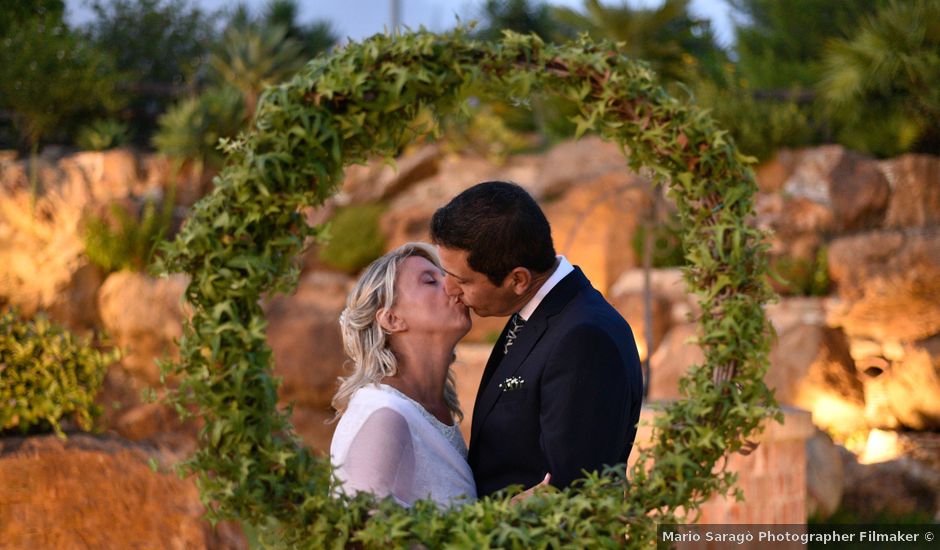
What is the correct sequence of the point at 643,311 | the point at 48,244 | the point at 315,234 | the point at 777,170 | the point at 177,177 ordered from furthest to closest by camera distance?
the point at 177,177, the point at 48,244, the point at 777,170, the point at 643,311, the point at 315,234

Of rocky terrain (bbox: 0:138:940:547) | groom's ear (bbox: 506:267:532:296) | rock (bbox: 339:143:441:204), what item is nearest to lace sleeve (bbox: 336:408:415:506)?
groom's ear (bbox: 506:267:532:296)

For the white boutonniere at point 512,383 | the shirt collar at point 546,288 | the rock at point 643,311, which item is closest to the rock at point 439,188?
the rock at point 643,311

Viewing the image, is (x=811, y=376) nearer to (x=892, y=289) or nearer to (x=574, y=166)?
(x=892, y=289)

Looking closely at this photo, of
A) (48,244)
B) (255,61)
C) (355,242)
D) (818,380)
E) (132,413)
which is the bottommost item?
(132,413)

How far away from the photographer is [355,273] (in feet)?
47.1

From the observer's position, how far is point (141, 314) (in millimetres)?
13008

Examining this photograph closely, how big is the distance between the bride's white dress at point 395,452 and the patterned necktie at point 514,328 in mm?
355

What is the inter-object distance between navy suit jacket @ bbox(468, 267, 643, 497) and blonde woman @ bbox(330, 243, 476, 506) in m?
0.16

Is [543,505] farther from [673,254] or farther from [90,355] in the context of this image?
[673,254]

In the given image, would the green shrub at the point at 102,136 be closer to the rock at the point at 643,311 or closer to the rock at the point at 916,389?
the rock at the point at 643,311

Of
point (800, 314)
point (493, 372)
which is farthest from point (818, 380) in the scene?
point (493, 372)

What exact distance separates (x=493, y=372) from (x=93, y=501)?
255 cm

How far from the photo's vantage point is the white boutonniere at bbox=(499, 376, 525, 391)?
2.81 meters

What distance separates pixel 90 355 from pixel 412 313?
119 inches
